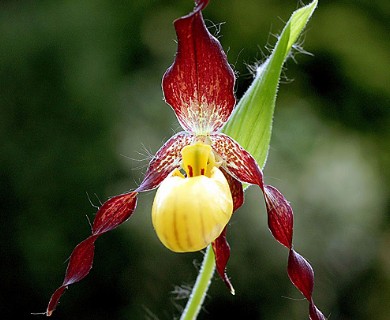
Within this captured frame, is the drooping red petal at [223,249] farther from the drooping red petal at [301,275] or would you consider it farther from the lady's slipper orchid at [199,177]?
the drooping red petal at [301,275]

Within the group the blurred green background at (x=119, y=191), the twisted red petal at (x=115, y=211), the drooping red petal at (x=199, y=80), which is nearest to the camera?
the drooping red petal at (x=199, y=80)

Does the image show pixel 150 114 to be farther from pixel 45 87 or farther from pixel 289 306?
pixel 289 306

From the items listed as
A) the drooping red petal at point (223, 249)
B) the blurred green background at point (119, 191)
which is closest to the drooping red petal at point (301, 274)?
the drooping red petal at point (223, 249)

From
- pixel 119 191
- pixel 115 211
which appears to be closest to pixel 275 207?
pixel 115 211

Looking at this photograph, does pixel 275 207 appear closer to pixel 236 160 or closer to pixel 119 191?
pixel 236 160

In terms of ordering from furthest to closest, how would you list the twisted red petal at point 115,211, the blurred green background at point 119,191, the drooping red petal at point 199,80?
the blurred green background at point 119,191 < the twisted red petal at point 115,211 < the drooping red petal at point 199,80

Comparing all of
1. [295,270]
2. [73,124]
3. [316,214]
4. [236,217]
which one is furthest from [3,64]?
[295,270]
